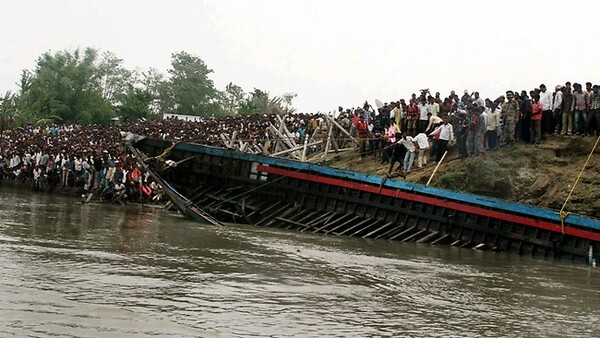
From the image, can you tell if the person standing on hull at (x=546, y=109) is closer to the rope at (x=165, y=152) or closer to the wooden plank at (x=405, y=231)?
the wooden plank at (x=405, y=231)

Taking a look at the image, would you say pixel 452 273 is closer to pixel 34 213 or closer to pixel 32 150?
pixel 34 213

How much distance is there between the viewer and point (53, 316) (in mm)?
6777

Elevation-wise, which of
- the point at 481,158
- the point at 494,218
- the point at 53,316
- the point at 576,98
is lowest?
the point at 53,316

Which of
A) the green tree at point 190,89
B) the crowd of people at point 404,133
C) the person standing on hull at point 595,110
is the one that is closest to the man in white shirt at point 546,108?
the crowd of people at point 404,133

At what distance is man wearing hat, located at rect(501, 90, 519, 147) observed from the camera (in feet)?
62.1

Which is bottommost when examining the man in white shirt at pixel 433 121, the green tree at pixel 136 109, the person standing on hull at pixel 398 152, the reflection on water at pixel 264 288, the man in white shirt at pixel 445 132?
the reflection on water at pixel 264 288

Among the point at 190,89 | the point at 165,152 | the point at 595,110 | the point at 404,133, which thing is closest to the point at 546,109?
the point at 595,110

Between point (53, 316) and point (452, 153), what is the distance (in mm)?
15237

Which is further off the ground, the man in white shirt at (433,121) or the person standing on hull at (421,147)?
the man in white shirt at (433,121)

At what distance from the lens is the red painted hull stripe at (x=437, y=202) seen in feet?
50.0

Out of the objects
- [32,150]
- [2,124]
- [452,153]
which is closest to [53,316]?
[452,153]

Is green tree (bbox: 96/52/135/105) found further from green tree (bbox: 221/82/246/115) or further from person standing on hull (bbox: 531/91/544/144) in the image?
person standing on hull (bbox: 531/91/544/144)

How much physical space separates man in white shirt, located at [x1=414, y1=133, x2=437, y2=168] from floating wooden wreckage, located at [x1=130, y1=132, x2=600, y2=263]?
1.84 meters

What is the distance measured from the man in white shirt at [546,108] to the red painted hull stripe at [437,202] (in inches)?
162
